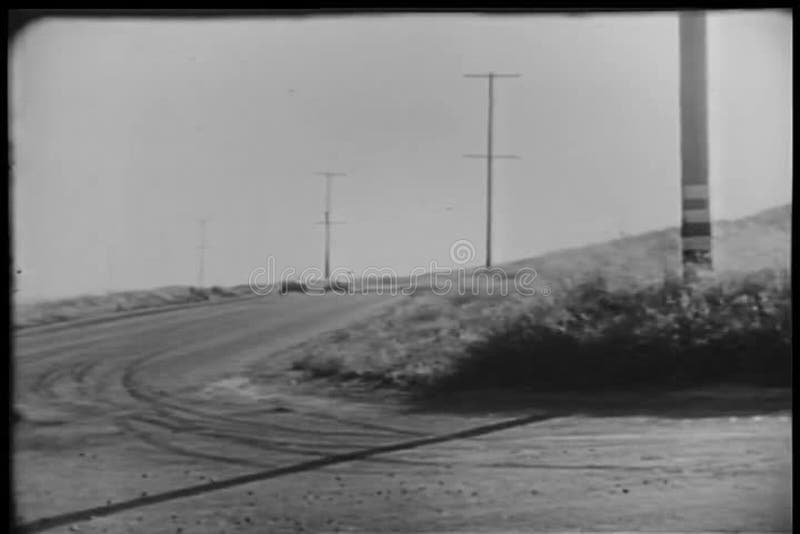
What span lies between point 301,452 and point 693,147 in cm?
175

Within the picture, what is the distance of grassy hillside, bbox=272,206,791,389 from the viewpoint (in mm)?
3193

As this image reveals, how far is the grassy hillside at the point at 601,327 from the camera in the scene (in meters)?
3.19

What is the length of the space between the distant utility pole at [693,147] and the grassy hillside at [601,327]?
0.05 m

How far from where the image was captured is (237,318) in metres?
3.20

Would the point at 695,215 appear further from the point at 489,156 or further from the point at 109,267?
the point at 109,267

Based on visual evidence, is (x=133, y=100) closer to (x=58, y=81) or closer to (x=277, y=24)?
(x=58, y=81)

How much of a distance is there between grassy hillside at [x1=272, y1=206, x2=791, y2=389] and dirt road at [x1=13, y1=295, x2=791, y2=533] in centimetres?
12

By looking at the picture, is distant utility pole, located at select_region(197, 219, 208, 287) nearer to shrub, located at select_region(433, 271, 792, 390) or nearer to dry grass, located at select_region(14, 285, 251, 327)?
dry grass, located at select_region(14, 285, 251, 327)

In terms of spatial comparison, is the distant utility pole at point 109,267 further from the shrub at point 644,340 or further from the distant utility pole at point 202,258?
the shrub at point 644,340

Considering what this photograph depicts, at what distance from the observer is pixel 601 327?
323 centimetres

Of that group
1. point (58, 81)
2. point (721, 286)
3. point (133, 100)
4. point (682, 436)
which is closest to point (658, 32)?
point (721, 286)

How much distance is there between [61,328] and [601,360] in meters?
1.91

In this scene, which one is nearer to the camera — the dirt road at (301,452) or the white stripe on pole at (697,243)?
the dirt road at (301,452)

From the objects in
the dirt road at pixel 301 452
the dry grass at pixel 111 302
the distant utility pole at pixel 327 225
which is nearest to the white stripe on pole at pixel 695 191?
the dirt road at pixel 301 452
